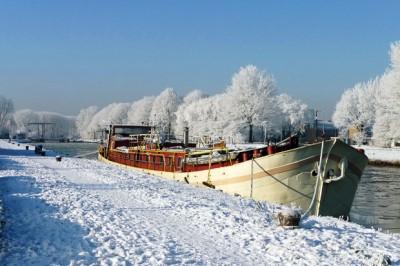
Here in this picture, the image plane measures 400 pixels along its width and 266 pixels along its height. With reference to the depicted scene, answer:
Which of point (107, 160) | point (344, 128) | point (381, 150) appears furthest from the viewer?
point (344, 128)

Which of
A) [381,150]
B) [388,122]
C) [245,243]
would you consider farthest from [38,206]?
[388,122]

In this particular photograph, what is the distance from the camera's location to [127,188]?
18.2 metres

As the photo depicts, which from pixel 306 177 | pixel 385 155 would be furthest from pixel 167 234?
pixel 385 155

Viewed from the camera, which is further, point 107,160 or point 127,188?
point 107,160

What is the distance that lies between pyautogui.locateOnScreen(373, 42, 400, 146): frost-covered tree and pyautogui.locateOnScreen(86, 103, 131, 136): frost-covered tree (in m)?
105

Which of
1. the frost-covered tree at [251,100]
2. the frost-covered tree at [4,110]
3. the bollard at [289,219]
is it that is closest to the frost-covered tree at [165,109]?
the frost-covered tree at [251,100]

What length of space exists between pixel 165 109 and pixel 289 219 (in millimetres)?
112479

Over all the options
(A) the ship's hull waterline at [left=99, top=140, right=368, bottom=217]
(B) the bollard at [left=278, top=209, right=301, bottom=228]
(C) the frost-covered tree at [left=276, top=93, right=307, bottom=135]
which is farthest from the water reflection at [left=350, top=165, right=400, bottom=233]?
(C) the frost-covered tree at [left=276, top=93, right=307, bottom=135]

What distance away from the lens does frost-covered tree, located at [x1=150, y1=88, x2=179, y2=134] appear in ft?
391

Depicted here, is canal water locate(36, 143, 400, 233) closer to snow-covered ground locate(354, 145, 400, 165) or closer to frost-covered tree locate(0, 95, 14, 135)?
snow-covered ground locate(354, 145, 400, 165)

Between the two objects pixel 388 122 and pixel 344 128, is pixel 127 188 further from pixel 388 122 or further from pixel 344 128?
pixel 344 128

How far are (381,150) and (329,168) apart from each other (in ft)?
127

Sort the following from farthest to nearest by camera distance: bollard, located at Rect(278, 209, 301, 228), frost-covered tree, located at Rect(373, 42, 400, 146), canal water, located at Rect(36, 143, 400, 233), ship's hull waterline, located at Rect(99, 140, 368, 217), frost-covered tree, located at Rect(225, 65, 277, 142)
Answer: frost-covered tree, located at Rect(225, 65, 277, 142), frost-covered tree, located at Rect(373, 42, 400, 146), canal water, located at Rect(36, 143, 400, 233), ship's hull waterline, located at Rect(99, 140, 368, 217), bollard, located at Rect(278, 209, 301, 228)

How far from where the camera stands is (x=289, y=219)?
37.5ft
